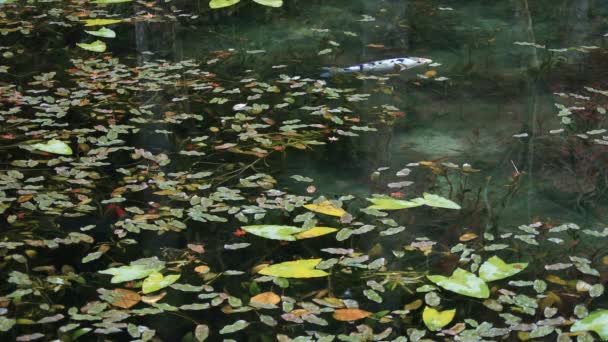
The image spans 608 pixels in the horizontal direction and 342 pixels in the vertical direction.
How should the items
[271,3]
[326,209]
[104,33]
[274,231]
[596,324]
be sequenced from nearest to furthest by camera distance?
[596,324] → [274,231] → [326,209] → [104,33] → [271,3]

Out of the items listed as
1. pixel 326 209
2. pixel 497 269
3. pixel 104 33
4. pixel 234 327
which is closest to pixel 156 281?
pixel 234 327

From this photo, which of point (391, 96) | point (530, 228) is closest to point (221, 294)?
point (530, 228)

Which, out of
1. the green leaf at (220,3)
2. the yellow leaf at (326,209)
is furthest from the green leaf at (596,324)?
the green leaf at (220,3)

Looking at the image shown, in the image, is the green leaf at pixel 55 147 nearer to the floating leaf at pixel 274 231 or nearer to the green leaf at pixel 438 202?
the floating leaf at pixel 274 231

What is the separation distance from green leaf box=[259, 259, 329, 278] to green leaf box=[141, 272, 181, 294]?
0.21 meters

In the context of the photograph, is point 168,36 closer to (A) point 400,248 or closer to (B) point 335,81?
(B) point 335,81

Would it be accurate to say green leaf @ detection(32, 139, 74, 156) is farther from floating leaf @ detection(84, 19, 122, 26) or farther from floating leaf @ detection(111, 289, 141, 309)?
floating leaf @ detection(84, 19, 122, 26)

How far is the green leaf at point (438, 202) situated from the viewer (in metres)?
2.20

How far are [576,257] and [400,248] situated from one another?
17.3 inches

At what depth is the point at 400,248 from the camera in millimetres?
2062

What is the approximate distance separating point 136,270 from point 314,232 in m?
0.47

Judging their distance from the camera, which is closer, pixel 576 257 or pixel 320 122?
pixel 576 257

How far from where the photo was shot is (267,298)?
182 centimetres

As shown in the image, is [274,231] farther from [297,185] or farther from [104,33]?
[104,33]
